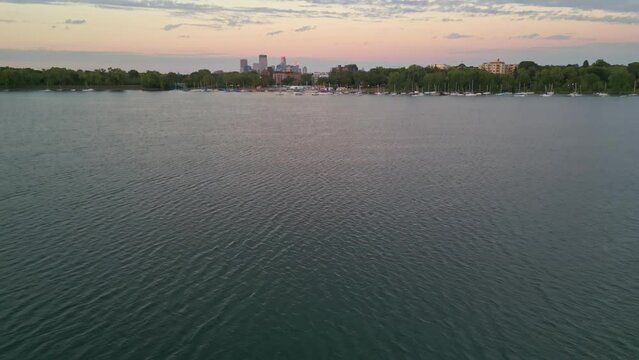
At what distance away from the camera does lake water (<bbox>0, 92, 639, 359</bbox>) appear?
756 inches

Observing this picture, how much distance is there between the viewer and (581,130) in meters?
88.4

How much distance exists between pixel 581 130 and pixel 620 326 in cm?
7845

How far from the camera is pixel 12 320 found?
65.3 feet

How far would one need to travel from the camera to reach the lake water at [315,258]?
19.2 metres

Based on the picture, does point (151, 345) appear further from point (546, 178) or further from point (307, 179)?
point (546, 178)

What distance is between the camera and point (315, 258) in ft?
88.3

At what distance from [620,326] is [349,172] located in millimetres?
32064

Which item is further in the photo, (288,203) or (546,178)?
(546,178)

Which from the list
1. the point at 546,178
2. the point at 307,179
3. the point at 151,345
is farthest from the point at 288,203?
the point at 546,178

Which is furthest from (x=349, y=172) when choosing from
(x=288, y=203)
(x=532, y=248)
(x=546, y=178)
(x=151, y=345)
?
(x=151, y=345)

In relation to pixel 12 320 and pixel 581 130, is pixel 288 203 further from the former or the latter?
pixel 581 130

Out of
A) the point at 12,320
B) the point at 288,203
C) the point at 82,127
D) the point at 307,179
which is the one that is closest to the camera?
the point at 12,320

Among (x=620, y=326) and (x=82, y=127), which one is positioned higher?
(x=82, y=127)

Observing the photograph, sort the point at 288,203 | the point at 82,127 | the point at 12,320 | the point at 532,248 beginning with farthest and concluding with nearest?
the point at 82,127
the point at 288,203
the point at 532,248
the point at 12,320
